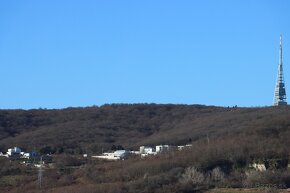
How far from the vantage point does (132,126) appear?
11512 cm

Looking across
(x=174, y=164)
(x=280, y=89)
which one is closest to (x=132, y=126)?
(x=280, y=89)

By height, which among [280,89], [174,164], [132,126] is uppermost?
[280,89]

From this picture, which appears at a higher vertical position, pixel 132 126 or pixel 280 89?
pixel 280 89

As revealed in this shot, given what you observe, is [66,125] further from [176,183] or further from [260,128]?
[176,183]

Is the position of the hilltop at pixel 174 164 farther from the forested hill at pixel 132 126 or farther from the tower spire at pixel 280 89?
the tower spire at pixel 280 89

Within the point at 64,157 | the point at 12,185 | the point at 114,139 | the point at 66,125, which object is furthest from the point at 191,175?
the point at 66,125

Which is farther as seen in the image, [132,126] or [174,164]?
[132,126]

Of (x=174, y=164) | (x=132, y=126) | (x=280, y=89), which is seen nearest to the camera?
(x=174, y=164)

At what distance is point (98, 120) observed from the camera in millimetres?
118625

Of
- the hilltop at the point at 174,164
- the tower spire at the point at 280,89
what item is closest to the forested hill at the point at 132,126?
the hilltop at the point at 174,164

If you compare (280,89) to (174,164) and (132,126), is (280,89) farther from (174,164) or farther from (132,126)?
(174,164)

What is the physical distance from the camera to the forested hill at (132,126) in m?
74.2

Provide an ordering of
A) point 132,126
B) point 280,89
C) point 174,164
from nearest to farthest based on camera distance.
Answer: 1. point 174,164
2. point 132,126
3. point 280,89

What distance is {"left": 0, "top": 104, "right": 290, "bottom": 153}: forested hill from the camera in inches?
2923
